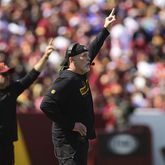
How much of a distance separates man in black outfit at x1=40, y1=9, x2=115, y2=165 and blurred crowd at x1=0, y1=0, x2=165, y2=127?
16.8 ft

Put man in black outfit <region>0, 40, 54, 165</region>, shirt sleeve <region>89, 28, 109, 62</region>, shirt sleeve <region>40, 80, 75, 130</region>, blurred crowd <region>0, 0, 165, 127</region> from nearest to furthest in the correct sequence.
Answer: shirt sleeve <region>40, 80, 75, 130</region>
shirt sleeve <region>89, 28, 109, 62</region>
man in black outfit <region>0, 40, 54, 165</region>
blurred crowd <region>0, 0, 165, 127</region>

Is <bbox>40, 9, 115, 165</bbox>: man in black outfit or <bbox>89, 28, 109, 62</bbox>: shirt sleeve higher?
<bbox>89, 28, 109, 62</bbox>: shirt sleeve

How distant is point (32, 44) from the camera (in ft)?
53.8

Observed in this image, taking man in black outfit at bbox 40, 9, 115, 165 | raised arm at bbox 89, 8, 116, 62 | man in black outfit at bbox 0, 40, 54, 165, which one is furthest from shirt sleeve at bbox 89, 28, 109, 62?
man in black outfit at bbox 0, 40, 54, 165

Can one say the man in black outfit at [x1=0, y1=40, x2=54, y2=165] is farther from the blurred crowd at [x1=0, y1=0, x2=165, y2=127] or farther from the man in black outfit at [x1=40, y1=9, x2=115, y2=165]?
the blurred crowd at [x1=0, y1=0, x2=165, y2=127]

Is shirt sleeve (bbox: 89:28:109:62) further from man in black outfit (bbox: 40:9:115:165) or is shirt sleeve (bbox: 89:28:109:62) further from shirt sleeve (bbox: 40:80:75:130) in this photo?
shirt sleeve (bbox: 40:80:75:130)

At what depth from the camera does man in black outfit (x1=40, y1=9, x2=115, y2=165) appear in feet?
23.5

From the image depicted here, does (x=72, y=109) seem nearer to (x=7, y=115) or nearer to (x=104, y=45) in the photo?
(x=7, y=115)

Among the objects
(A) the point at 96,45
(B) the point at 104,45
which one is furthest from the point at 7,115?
(B) the point at 104,45

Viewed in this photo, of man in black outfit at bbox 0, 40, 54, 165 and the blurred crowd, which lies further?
the blurred crowd

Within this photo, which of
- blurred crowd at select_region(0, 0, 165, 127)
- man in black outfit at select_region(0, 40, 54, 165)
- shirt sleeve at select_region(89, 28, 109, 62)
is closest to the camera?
shirt sleeve at select_region(89, 28, 109, 62)

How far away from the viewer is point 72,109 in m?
7.23

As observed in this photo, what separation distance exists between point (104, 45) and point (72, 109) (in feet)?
26.5

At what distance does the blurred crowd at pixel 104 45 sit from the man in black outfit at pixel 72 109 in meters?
5.12
